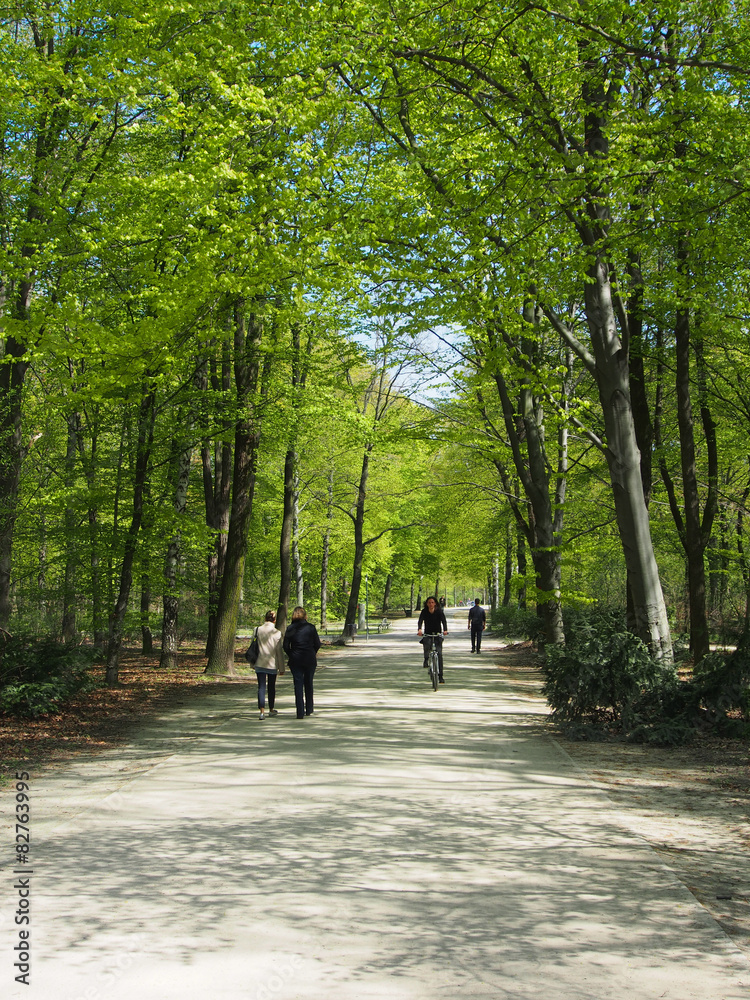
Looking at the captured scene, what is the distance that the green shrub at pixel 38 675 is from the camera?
37.9 feet

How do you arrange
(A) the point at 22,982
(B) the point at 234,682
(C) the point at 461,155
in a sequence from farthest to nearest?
(B) the point at 234,682
(C) the point at 461,155
(A) the point at 22,982

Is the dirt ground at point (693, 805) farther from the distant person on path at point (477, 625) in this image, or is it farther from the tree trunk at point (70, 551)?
the distant person on path at point (477, 625)

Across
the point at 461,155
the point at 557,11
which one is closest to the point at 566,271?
the point at 461,155

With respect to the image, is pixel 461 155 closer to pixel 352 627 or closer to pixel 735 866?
pixel 735 866

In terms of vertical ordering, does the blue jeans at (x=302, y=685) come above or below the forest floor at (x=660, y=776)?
above

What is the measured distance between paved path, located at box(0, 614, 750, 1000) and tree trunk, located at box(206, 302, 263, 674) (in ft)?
27.5

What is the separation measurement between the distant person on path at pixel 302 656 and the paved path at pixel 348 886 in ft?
9.39

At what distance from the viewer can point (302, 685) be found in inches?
514

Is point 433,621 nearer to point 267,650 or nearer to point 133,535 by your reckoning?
point 267,650

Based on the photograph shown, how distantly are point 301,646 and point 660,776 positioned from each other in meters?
5.66

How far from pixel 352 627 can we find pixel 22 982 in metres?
30.6

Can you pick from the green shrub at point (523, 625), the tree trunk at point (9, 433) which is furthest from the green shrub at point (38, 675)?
the green shrub at point (523, 625)

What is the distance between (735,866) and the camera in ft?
19.1

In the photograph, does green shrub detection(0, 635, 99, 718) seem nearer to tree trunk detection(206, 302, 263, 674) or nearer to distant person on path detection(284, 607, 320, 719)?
distant person on path detection(284, 607, 320, 719)
